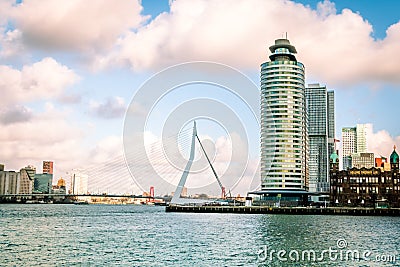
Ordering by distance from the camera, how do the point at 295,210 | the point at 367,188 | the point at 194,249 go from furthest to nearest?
the point at 367,188, the point at 295,210, the point at 194,249

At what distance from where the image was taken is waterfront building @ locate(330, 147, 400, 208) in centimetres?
15400

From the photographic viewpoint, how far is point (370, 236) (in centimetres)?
6969

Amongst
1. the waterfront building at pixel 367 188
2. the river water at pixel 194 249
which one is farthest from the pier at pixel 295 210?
the river water at pixel 194 249

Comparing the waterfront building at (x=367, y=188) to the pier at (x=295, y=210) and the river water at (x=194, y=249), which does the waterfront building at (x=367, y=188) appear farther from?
the river water at (x=194, y=249)

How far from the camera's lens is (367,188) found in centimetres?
15512

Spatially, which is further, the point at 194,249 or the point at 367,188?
the point at 367,188

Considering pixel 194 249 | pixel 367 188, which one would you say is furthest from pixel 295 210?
pixel 194 249

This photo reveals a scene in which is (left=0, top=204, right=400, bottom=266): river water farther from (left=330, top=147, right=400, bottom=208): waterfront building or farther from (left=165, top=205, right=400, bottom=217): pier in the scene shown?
(left=330, top=147, right=400, bottom=208): waterfront building

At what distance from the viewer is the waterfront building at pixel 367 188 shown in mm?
154000

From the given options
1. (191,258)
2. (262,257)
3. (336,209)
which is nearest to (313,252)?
(262,257)

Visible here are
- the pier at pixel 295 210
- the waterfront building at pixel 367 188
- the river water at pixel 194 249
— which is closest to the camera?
the river water at pixel 194 249

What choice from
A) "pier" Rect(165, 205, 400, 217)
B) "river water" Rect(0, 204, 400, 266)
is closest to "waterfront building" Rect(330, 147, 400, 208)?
"pier" Rect(165, 205, 400, 217)

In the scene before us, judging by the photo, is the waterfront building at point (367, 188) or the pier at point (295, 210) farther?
the waterfront building at point (367, 188)

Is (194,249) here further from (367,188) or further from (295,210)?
(367,188)
